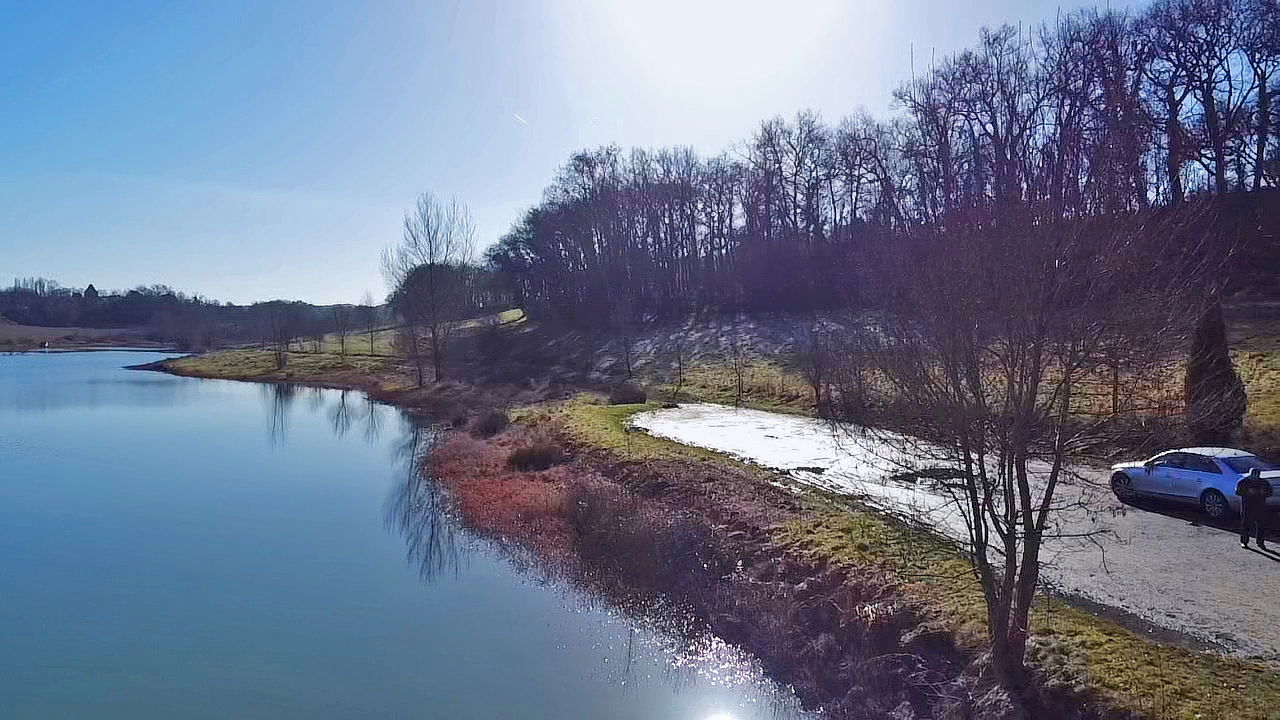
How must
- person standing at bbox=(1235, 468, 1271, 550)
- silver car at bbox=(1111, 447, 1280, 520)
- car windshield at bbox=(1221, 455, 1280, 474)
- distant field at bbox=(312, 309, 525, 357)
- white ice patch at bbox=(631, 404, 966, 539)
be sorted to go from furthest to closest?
distant field at bbox=(312, 309, 525, 357), car windshield at bbox=(1221, 455, 1280, 474), silver car at bbox=(1111, 447, 1280, 520), white ice patch at bbox=(631, 404, 966, 539), person standing at bbox=(1235, 468, 1271, 550)

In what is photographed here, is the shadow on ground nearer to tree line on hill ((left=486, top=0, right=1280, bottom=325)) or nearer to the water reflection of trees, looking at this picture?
tree line on hill ((left=486, top=0, right=1280, bottom=325))

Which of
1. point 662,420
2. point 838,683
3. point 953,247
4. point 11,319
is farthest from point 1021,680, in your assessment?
point 11,319

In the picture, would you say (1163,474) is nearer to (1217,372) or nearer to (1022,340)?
(1217,372)

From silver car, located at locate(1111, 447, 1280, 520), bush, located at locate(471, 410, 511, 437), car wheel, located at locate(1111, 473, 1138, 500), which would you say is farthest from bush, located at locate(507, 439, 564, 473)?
silver car, located at locate(1111, 447, 1280, 520)

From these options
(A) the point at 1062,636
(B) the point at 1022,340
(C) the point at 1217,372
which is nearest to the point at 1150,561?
(A) the point at 1062,636

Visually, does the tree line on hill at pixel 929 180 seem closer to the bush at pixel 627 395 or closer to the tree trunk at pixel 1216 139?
the tree trunk at pixel 1216 139

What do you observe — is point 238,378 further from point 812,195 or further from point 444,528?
point 444,528
